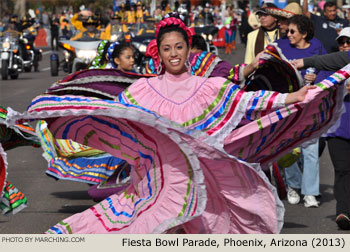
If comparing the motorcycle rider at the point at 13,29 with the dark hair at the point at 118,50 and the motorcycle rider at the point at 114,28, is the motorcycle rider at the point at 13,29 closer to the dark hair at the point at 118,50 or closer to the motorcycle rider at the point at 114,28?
the motorcycle rider at the point at 114,28

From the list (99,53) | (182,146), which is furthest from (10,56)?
(182,146)

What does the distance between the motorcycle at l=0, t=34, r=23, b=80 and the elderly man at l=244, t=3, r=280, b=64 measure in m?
13.9

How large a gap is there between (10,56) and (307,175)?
16.0 metres

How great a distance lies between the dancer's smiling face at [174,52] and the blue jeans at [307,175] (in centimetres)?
289

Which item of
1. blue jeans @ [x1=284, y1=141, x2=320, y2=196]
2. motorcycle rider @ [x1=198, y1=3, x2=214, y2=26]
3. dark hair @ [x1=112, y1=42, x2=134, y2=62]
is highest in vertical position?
dark hair @ [x1=112, y1=42, x2=134, y2=62]

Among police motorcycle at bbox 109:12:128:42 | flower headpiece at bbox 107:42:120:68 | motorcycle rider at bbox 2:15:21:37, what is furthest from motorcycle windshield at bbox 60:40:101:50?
flower headpiece at bbox 107:42:120:68

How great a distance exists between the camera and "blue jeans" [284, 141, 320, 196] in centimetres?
868

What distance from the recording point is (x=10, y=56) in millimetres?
23672

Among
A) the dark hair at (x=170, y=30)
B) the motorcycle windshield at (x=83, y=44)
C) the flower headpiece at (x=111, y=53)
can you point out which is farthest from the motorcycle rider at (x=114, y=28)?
the dark hair at (x=170, y=30)

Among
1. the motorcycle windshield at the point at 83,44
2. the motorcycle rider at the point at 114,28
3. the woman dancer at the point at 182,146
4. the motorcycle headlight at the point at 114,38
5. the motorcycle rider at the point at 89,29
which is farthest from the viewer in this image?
the motorcycle rider at the point at 114,28

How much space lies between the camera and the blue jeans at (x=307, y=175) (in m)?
8.68

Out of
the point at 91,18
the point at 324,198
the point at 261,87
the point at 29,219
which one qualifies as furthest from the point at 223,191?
the point at 91,18

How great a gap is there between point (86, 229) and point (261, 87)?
1.85m

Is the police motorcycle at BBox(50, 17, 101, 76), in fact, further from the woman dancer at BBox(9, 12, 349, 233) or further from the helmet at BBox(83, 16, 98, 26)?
the woman dancer at BBox(9, 12, 349, 233)
